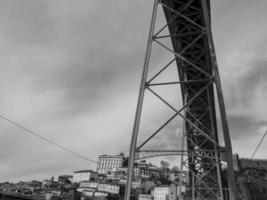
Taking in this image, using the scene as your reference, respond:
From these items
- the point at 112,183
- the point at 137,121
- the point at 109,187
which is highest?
the point at 112,183

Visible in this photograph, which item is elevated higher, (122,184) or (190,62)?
(122,184)

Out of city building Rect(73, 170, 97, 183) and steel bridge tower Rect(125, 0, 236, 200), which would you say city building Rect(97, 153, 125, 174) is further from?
steel bridge tower Rect(125, 0, 236, 200)

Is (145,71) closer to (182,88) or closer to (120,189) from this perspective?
(182,88)

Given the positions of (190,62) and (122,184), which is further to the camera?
(122,184)

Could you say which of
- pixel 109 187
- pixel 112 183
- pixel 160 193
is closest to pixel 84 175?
pixel 112 183

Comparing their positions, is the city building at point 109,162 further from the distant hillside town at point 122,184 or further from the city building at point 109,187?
the city building at point 109,187

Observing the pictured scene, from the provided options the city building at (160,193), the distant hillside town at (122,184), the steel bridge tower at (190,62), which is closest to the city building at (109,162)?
the distant hillside town at (122,184)

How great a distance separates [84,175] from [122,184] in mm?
32381

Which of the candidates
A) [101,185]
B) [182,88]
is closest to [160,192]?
[101,185]

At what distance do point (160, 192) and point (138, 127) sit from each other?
289ft

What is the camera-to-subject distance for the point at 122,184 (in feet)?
322

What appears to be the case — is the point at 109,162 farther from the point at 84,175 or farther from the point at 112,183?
the point at 112,183

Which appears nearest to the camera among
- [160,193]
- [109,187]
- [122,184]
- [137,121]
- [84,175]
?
[137,121]

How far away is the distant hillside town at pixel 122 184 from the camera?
44531 mm
